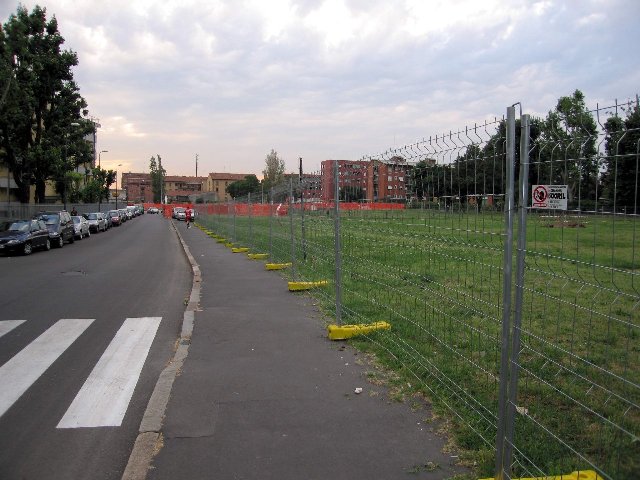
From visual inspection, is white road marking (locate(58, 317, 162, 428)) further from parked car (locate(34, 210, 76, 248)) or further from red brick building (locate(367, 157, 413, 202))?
parked car (locate(34, 210, 76, 248))

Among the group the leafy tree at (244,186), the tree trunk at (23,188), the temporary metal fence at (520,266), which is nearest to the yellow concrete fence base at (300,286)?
the temporary metal fence at (520,266)

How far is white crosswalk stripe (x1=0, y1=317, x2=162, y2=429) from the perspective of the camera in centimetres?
488

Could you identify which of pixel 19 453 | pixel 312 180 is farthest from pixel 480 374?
pixel 312 180

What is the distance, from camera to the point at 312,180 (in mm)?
9711

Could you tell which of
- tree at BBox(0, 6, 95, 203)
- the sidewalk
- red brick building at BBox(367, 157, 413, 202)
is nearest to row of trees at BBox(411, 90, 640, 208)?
red brick building at BBox(367, 157, 413, 202)

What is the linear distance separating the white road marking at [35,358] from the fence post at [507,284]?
422 centimetres

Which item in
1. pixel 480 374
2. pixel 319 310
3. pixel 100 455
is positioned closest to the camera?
pixel 100 455

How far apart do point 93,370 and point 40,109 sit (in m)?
35.9

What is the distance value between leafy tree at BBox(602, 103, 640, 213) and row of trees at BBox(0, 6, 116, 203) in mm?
A: 33485

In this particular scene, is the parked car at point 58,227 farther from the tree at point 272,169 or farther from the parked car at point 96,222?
the tree at point 272,169

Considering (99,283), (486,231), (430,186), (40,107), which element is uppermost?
(40,107)

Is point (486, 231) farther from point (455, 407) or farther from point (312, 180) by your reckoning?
point (312, 180)

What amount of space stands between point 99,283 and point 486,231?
11.4 m

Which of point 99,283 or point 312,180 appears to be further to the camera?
point 99,283
